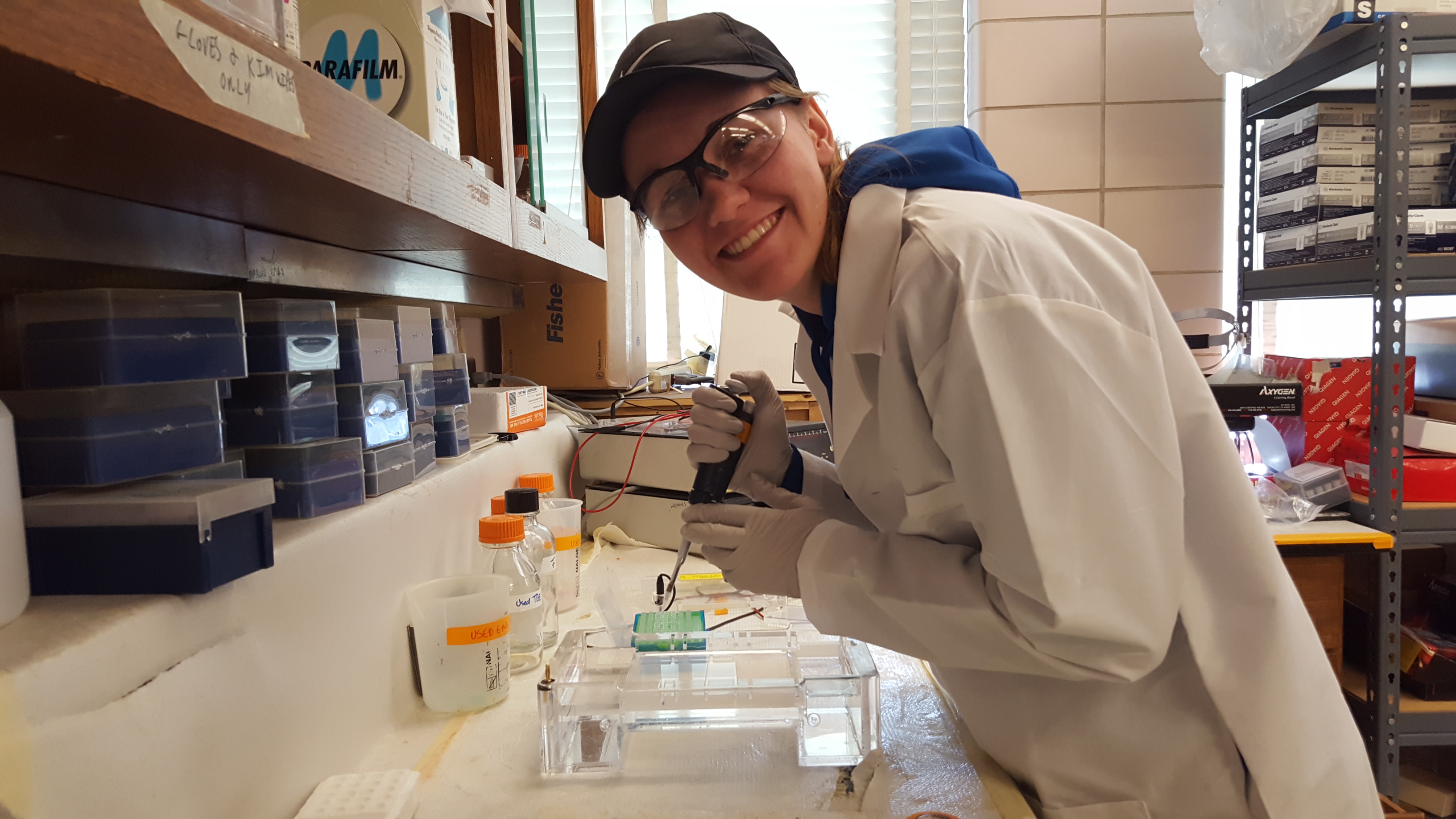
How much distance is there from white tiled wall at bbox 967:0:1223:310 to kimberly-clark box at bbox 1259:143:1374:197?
0.84ft

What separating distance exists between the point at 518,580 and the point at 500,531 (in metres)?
0.12

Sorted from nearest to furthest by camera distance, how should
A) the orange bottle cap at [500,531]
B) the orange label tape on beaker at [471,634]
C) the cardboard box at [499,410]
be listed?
the orange label tape on beaker at [471,634] < the orange bottle cap at [500,531] < the cardboard box at [499,410]

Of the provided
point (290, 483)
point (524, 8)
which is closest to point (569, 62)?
point (524, 8)

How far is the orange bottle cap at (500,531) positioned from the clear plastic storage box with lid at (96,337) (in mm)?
446

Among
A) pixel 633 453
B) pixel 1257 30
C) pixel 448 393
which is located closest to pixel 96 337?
pixel 448 393

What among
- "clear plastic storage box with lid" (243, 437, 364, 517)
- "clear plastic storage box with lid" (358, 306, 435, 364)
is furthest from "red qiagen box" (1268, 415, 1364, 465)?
"clear plastic storage box with lid" (243, 437, 364, 517)

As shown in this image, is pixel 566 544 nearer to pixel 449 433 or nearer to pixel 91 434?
pixel 449 433

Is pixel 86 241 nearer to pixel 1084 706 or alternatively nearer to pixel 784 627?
pixel 784 627

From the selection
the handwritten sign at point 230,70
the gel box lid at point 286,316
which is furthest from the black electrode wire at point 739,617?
the handwritten sign at point 230,70

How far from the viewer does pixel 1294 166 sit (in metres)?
1.90

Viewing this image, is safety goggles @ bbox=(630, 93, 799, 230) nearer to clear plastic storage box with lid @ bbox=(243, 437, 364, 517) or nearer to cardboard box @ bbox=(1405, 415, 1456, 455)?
clear plastic storage box with lid @ bbox=(243, 437, 364, 517)

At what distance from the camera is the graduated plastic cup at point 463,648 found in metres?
0.88

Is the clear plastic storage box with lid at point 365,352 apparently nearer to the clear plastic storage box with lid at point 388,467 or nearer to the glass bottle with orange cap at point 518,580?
the clear plastic storage box with lid at point 388,467

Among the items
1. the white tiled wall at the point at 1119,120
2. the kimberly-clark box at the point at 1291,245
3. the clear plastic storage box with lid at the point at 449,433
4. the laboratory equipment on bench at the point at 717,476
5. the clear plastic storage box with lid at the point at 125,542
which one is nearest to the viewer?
the clear plastic storage box with lid at the point at 125,542
